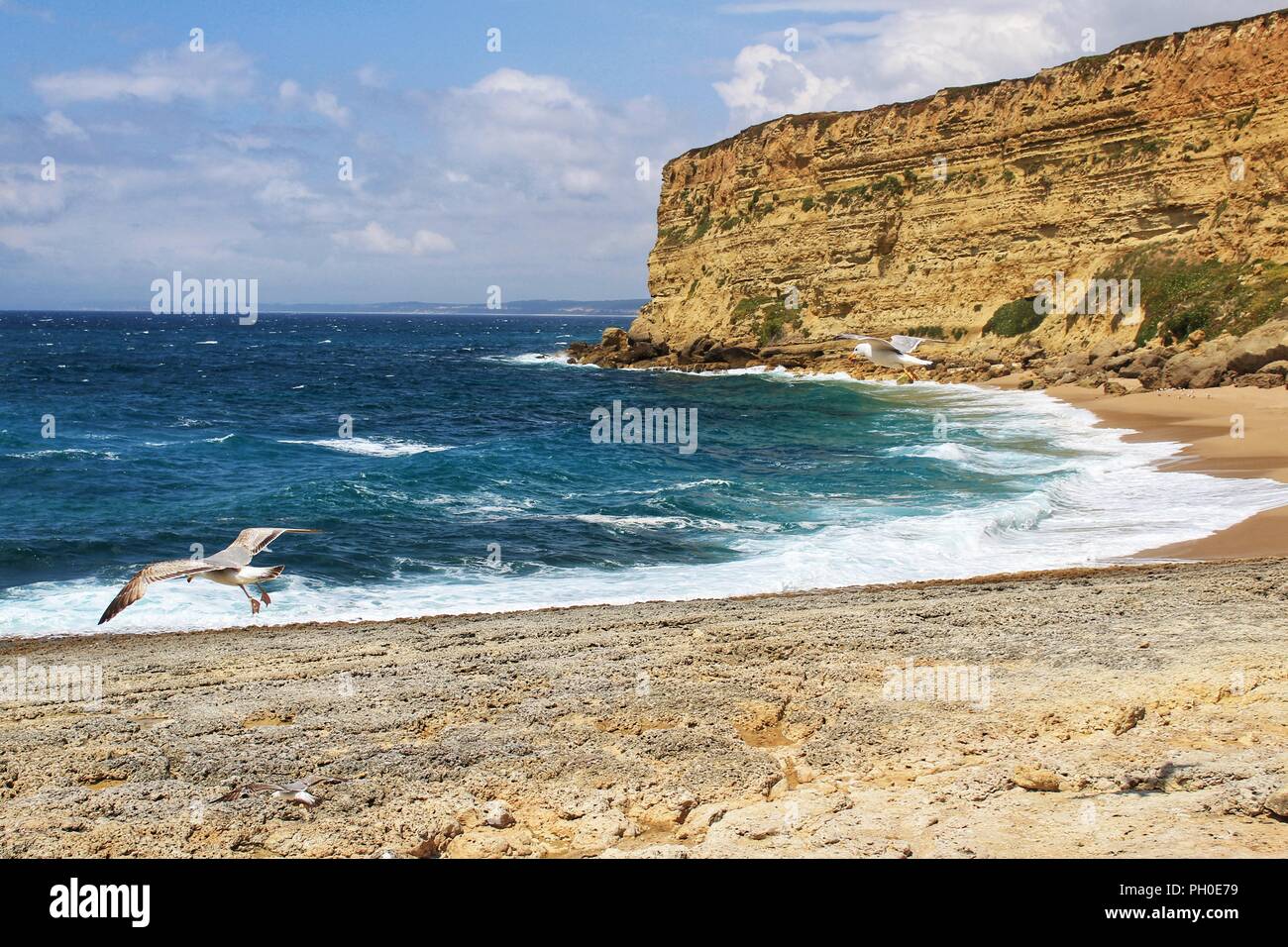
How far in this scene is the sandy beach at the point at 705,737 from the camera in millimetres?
5707

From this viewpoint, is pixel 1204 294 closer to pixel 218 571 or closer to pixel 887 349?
pixel 887 349

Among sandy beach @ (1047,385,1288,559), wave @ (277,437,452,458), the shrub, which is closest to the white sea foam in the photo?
sandy beach @ (1047,385,1288,559)

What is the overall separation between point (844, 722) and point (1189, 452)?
2113 cm

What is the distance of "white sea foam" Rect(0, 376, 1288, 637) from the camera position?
14.4m

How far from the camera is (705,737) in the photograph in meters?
7.29

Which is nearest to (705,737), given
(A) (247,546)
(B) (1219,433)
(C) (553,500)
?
(A) (247,546)

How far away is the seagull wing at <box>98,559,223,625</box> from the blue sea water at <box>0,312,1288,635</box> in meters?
5.89

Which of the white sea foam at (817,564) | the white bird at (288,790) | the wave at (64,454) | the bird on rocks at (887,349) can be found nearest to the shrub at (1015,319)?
the white sea foam at (817,564)

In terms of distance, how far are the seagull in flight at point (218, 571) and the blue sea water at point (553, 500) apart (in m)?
5.16

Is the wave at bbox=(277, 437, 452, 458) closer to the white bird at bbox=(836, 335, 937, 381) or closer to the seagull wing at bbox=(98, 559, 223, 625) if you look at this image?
the white bird at bbox=(836, 335, 937, 381)

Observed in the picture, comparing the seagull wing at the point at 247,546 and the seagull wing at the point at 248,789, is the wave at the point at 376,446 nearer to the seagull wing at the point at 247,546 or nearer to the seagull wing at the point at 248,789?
the seagull wing at the point at 247,546

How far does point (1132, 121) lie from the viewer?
149 ft

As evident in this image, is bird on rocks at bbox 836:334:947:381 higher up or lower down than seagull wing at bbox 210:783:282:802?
higher up

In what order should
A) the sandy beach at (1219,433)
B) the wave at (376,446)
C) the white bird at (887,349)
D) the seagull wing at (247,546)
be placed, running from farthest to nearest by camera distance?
the wave at (376,446) → the sandy beach at (1219,433) → the white bird at (887,349) → the seagull wing at (247,546)
